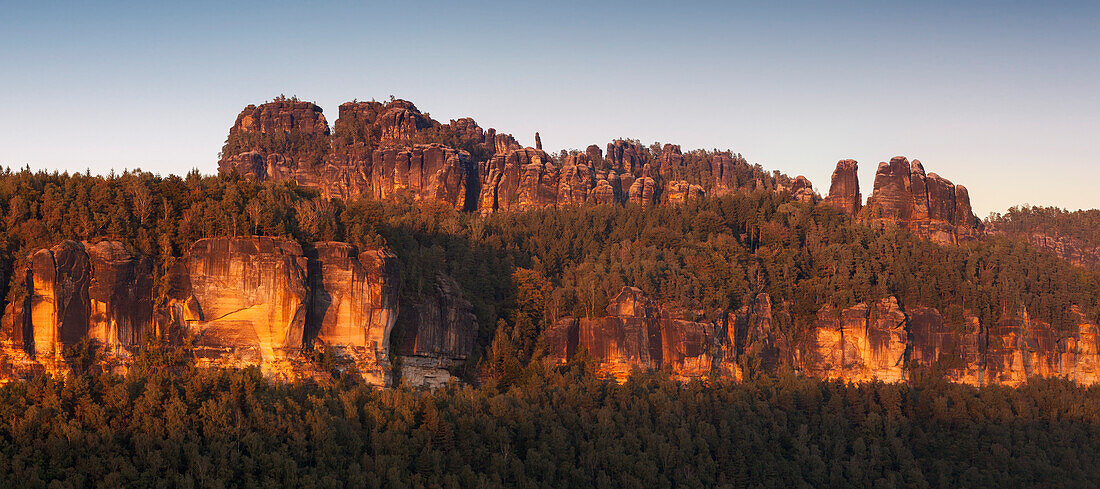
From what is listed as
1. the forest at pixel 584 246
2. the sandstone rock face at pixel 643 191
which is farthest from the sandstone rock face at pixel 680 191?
the forest at pixel 584 246

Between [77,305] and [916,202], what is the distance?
99.4m

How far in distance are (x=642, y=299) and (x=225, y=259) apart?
37.5 m

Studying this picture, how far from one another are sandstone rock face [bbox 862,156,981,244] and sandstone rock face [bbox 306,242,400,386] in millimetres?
75992

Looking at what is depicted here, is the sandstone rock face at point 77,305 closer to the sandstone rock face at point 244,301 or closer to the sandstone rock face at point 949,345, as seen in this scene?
the sandstone rock face at point 244,301

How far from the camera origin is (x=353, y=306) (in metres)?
85.4

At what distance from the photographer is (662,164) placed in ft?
608

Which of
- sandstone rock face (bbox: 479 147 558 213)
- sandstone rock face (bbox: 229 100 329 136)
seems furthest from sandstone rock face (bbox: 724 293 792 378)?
sandstone rock face (bbox: 229 100 329 136)

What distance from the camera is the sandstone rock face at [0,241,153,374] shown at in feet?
246

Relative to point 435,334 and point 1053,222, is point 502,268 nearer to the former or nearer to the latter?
point 435,334

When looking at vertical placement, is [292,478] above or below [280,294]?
below

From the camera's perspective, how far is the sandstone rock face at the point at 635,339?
4013 inches

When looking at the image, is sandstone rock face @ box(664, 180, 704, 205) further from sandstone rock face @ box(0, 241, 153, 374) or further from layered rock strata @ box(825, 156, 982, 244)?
sandstone rock face @ box(0, 241, 153, 374)

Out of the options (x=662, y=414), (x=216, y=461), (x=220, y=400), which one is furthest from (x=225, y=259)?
(x=662, y=414)

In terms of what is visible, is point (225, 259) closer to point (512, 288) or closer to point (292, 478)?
point (292, 478)
